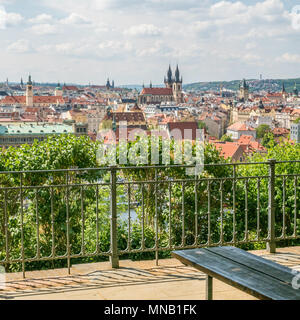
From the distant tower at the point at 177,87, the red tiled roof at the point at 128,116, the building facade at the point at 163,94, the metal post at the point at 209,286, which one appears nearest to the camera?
the metal post at the point at 209,286

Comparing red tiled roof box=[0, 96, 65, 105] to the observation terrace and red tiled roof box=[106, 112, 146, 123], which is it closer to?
red tiled roof box=[106, 112, 146, 123]

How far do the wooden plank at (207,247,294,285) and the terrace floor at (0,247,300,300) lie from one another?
20.8 inches

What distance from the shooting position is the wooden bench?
7.93ft

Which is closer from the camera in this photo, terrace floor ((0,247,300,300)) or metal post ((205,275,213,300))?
metal post ((205,275,213,300))

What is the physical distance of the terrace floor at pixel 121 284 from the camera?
12.0 feet

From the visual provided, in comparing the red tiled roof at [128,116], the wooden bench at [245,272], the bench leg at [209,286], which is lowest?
the bench leg at [209,286]

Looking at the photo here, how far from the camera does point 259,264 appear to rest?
9.42ft

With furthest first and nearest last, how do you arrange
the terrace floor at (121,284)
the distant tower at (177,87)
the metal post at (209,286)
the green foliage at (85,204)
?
1. the distant tower at (177,87)
2. the green foliage at (85,204)
3. the terrace floor at (121,284)
4. the metal post at (209,286)

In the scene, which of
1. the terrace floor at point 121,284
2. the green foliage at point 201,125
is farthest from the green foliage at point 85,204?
the green foliage at point 201,125

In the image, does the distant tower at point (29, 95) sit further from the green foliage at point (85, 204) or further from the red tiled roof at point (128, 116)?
the green foliage at point (85, 204)

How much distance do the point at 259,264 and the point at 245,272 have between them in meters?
0.19

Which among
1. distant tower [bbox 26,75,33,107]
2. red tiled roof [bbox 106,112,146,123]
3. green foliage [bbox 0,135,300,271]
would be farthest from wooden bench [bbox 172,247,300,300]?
distant tower [bbox 26,75,33,107]

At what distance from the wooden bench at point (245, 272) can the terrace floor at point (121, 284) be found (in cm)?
57
